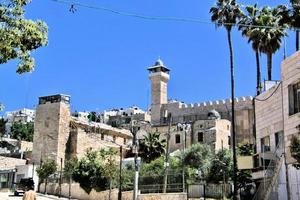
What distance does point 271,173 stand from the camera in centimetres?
2845

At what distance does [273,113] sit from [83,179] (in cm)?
2181

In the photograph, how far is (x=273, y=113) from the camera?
2898 cm

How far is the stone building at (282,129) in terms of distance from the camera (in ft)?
81.7

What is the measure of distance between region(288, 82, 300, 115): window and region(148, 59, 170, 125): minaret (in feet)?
258

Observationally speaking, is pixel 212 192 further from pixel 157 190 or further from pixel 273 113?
pixel 273 113

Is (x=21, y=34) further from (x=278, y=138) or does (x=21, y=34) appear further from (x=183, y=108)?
(x=183, y=108)

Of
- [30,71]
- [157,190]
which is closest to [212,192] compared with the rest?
[157,190]

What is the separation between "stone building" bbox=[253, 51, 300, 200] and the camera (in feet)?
81.7

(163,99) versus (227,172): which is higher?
(163,99)

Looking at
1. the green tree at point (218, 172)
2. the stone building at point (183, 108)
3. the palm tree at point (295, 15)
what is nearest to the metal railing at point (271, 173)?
the palm tree at point (295, 15)

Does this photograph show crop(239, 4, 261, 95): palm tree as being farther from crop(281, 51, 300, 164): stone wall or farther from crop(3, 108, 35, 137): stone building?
crop(3, 108, 35, 137): stone building

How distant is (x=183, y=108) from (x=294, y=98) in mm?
78474

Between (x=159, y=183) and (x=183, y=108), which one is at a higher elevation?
(x=183, y=108)

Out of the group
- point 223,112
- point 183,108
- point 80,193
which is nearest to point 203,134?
point 223,112
